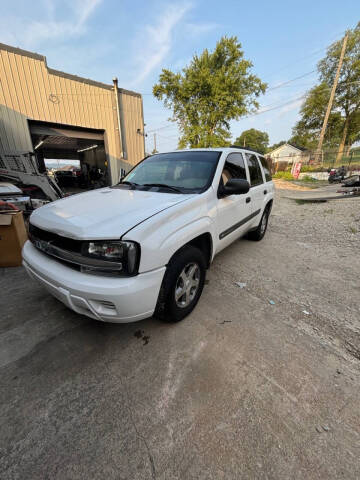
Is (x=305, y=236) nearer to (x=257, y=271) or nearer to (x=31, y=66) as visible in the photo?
(x=257, y=271)

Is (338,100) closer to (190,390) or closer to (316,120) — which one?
(316,120)

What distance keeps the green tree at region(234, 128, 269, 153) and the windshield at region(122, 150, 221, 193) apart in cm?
8005

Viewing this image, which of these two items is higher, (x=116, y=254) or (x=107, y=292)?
(x=116, y=254)

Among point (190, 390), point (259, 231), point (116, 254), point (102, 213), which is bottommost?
point (190, 390)

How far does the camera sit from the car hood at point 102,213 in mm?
1506

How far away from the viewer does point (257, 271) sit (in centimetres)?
316

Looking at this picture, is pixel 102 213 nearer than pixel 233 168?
Yes

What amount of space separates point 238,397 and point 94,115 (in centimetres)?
1162

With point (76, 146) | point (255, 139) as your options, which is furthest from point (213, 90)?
point (255, 139)

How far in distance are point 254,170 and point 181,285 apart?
2.58 metres

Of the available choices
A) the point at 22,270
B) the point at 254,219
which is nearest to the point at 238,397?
the point at 254,219

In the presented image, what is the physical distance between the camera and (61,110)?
863cm

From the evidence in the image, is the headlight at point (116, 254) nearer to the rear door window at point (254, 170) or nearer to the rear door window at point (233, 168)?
the rear door window at point (233, 168)

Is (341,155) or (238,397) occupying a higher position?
(341,155)
